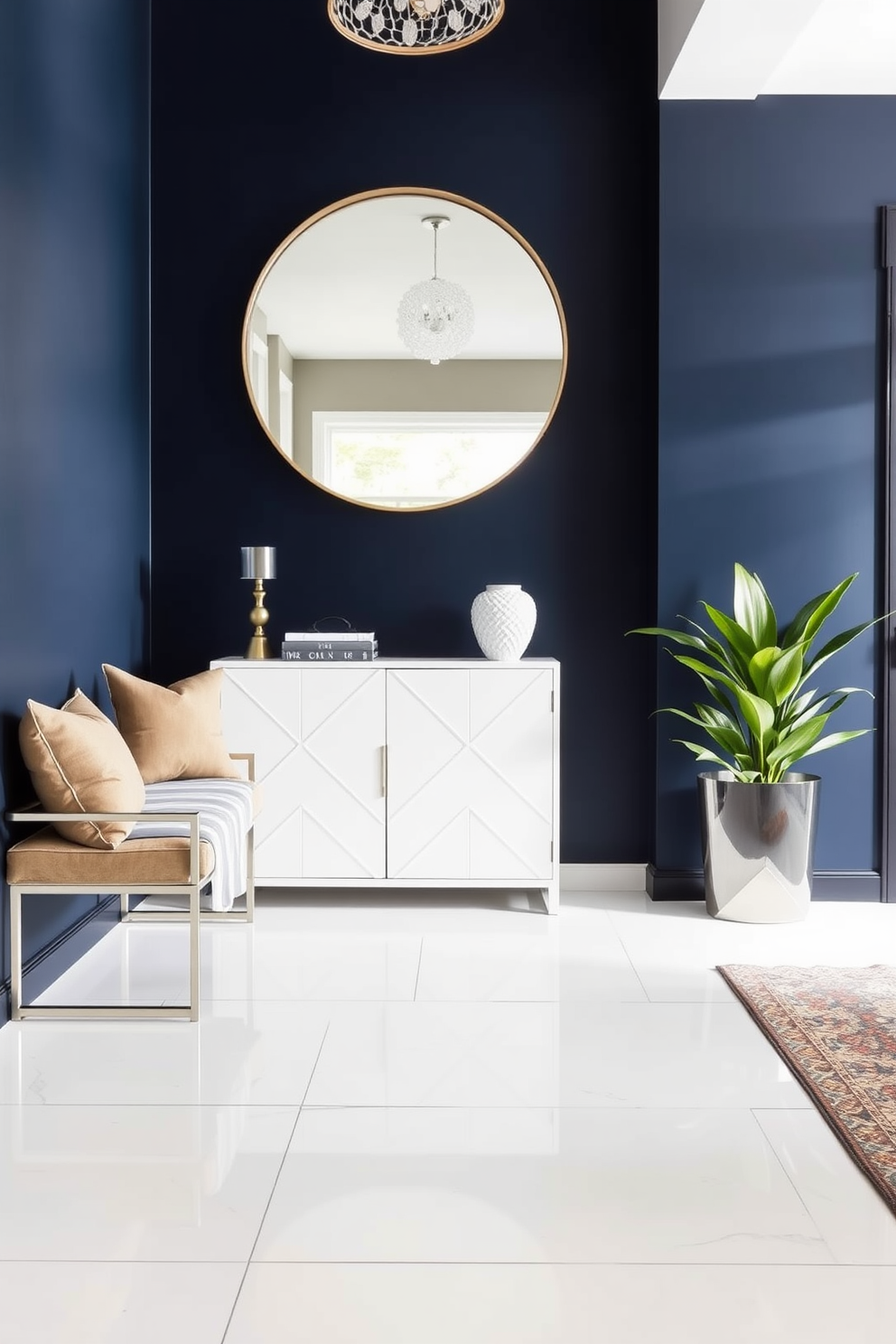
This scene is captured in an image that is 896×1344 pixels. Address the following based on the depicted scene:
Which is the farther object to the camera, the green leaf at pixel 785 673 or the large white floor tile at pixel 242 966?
the green leaf at pixel 785 673

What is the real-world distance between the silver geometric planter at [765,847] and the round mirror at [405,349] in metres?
1.43

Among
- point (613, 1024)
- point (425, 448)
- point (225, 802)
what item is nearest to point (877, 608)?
point (425, 448)

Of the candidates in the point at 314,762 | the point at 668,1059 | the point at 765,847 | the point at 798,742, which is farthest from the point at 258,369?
the point at 668,1059

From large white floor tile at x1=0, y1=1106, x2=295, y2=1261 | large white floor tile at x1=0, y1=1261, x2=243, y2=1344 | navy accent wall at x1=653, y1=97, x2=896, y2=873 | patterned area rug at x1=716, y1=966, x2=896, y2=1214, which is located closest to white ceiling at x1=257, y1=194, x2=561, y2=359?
navy accent wall at x1=653, y1=97, x2=896, y2=873

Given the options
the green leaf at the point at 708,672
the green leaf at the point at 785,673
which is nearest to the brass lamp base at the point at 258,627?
the green leaf at the point at 708,672

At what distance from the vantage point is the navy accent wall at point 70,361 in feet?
9.66

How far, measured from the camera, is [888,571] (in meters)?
4.07

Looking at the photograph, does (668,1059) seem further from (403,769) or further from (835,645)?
(835,645)

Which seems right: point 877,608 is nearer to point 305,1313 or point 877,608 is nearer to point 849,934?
point 849,934

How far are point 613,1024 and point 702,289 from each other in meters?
2.55

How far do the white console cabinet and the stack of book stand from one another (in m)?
0.07

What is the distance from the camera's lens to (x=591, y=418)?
4.27 metres

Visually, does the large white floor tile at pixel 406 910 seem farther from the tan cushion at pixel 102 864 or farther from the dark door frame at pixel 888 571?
the dark door frame at pixel 888 571

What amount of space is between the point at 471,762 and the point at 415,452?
116cm
